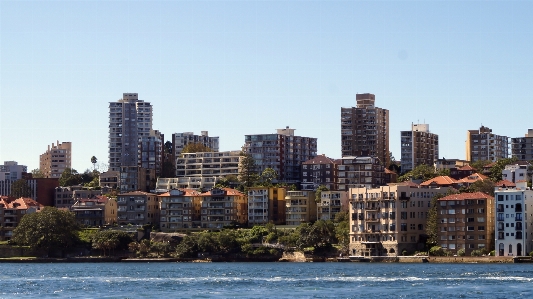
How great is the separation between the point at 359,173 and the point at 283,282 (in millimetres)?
90733

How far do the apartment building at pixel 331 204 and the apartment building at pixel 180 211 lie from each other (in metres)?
19.4

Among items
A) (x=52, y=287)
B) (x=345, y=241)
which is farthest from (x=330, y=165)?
(x=52, y=287)

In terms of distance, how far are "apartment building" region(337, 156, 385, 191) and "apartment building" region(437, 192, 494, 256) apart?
47166mm

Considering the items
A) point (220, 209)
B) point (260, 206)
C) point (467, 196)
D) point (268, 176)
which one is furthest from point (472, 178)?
point (268, 176)

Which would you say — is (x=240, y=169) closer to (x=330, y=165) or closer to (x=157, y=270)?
(x=330, y=165)

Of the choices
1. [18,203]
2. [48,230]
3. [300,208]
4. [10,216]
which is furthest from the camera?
[18,203]

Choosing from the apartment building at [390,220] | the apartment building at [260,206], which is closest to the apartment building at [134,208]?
the apartment building at [260,206]

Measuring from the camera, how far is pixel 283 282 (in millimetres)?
95000

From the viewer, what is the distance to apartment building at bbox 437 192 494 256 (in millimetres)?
133625

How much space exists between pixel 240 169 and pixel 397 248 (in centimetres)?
6249

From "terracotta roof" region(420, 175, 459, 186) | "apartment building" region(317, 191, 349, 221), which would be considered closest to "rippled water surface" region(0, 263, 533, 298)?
"terracotta roof" region(420, 175, 459, 186)

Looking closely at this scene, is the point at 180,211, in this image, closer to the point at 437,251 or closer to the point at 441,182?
the point at 441,182

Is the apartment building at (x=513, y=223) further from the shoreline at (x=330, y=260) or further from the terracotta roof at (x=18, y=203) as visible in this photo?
the terracotta roof at (x=18, y=203)

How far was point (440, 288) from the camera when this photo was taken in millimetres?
86125
